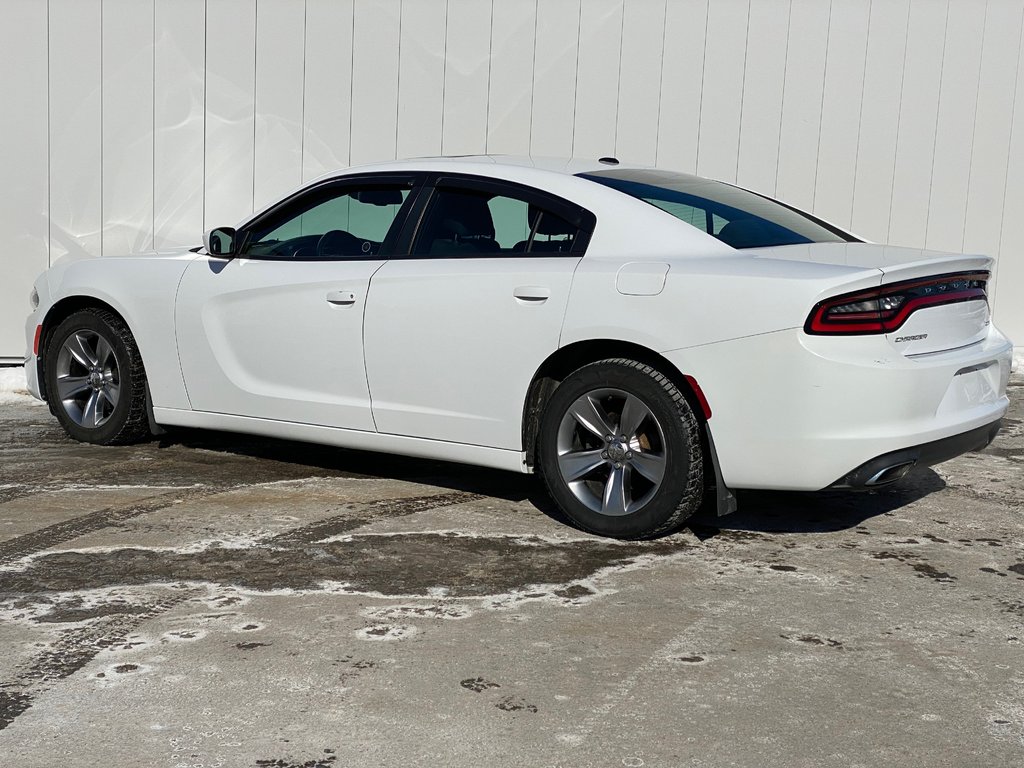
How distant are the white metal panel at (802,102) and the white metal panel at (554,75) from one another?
63.7 inches

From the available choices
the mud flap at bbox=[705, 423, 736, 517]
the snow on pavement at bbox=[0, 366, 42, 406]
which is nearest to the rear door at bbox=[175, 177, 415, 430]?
the mud flap at bbox=[705, 423, 736, 517]

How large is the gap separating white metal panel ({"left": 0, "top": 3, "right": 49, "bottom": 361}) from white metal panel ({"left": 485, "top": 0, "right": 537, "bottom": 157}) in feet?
10.7

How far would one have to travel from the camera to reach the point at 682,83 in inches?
373

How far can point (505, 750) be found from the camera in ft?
9.91

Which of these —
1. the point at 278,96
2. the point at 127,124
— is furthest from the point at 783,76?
the point at 127,124

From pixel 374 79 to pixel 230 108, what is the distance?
107cm

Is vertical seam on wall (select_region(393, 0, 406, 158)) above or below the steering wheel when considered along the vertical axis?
above

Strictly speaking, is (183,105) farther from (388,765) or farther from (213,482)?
(388,765)

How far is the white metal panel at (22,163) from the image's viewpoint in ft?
30.1

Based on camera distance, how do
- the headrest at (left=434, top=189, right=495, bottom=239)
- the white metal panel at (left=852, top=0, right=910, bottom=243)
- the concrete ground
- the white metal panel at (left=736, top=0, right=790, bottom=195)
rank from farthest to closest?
1. the white metal panel at (left=852, top=0, right=910, bottom=243)
2. the white metal panel at (left=736, top=0, right=790, bottom=195)
3. the headrest at (left=434, top=189, right=495, bottom=239)
4. the concrete ground

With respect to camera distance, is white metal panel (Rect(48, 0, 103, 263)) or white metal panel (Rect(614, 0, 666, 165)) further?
white metal panel (Rect(614, 0, 666, 165))

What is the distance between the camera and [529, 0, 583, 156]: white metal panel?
9.34 m

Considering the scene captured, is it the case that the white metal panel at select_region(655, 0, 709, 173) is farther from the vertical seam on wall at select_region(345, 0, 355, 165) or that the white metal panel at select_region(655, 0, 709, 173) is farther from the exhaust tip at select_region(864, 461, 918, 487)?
the exhaust tip at select_region(864, 461, 918, 487)

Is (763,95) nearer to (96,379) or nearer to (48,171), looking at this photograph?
(48,171)
